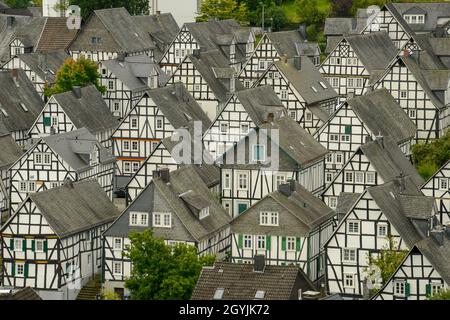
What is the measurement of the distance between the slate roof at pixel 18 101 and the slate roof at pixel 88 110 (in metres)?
4.40

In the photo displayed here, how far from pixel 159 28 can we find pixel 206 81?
3226cm

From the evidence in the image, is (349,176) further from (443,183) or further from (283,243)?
(283,243)

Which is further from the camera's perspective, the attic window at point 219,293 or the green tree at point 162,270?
the green tree at point 162,270

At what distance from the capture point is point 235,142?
79688 millimetres

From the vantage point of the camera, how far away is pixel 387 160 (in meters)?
76.4

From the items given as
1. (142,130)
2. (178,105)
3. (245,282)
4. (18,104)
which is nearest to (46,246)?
(245,282)

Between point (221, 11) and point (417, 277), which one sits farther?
point (221, 11)

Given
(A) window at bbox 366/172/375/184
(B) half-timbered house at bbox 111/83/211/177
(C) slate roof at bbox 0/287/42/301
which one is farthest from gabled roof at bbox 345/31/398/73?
(C) slate roof at bbox 0/287/42/301

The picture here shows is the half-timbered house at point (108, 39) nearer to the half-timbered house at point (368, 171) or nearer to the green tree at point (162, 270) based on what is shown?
the half-timbered house at point (368, 171)

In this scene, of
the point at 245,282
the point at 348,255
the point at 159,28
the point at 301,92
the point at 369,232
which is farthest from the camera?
the point at 159,28

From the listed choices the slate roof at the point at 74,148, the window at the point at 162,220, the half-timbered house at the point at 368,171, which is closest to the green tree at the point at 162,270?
the window at the point at 162,220

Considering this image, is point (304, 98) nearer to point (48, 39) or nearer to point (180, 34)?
point (180, 34)

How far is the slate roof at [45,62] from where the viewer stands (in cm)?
11050
